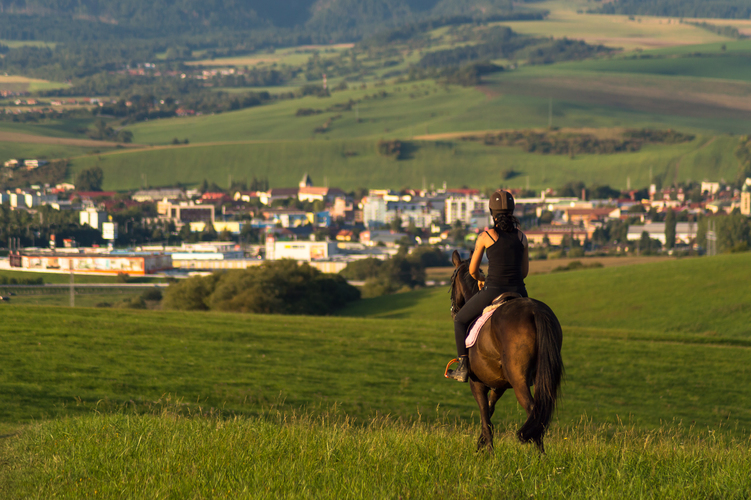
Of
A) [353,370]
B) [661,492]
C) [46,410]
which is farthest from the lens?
[353,370]

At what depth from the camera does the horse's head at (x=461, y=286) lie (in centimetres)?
940

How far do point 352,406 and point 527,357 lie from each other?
437 inches

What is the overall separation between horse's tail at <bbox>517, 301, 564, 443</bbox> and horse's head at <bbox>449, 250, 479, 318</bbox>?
168 cm

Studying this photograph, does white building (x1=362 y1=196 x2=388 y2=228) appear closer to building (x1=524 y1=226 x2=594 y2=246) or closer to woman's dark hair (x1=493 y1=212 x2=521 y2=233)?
building (x1=524 y1=226 x2=594 y2=246)

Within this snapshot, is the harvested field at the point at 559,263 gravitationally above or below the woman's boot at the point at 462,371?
below

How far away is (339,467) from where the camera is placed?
7.16 m

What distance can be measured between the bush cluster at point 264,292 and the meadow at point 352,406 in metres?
→ 16.8

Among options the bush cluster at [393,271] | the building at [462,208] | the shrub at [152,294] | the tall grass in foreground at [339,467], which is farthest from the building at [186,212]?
the tall grass in foreground at [339,467]

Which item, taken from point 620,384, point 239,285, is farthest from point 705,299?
point 239,285

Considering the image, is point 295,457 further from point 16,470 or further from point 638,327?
point 638,327

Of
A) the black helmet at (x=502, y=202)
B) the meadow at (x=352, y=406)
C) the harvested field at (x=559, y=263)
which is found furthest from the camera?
the harvested field at (x=559, y=263)

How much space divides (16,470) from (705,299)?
42.8 m

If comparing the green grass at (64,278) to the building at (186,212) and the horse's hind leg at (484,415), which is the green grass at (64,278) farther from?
the building at (186,212)

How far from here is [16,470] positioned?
781cm
